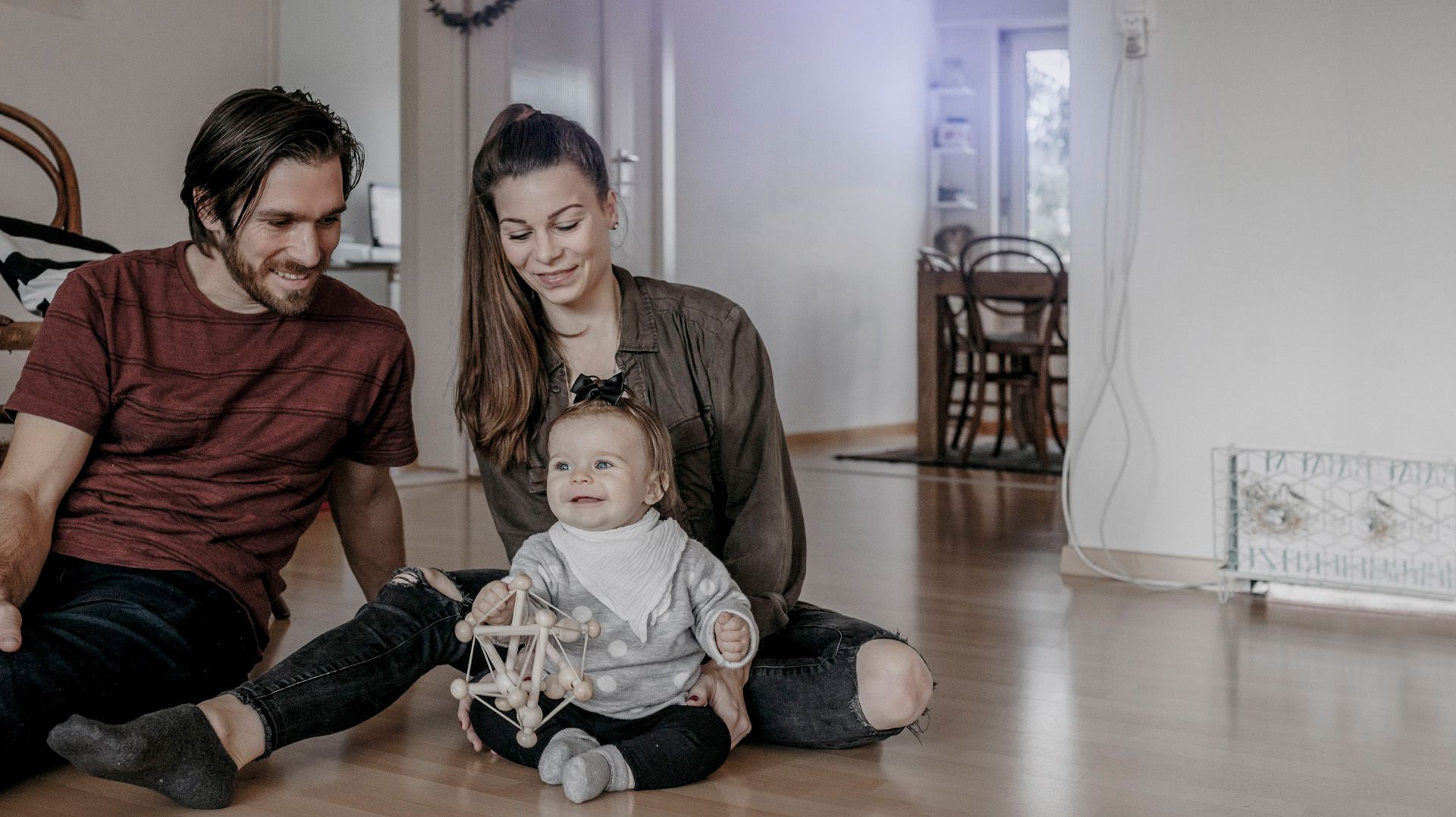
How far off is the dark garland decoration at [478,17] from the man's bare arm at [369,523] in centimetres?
300

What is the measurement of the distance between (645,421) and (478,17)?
3.37 meters

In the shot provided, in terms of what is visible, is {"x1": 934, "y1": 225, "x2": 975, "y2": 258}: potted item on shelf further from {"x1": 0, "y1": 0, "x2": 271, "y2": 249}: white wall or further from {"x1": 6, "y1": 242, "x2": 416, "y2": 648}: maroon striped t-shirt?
{"x1": 6, "y1": 242, "x2": 416, "y2": 648}: maroon striped t-shirt

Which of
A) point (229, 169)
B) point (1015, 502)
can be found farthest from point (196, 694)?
point (1015, 502)

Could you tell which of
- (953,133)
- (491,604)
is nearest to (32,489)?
(491,604)

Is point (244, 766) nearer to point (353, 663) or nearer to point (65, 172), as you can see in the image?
point (353, 663)

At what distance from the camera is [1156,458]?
2.86 metres

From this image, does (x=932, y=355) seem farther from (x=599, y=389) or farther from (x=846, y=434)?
(x=599, y=389)

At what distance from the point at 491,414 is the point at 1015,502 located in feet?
8.93

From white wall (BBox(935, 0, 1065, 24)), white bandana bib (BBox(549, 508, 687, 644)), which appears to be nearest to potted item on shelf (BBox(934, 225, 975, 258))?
white wall (BBox(935, 0, 1065, 24))

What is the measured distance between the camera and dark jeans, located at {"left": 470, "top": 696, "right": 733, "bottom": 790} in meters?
1.47

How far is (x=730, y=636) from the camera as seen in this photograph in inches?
58.3

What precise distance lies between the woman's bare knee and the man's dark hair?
0.86 metres

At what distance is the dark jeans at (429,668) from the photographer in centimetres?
148

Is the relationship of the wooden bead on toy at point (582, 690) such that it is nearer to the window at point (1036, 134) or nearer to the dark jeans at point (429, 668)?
the dark jeans at point (429, 668)
